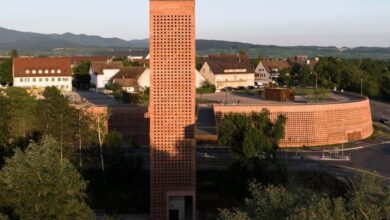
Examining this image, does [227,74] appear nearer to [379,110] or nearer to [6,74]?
[379,110]

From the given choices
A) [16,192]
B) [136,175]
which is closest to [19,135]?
[136,175]

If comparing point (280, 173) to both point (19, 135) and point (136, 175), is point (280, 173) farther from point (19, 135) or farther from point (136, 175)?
point (19, 135)

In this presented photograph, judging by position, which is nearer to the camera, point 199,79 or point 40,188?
point 40,188

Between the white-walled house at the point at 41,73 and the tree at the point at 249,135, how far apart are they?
3864 centimetres

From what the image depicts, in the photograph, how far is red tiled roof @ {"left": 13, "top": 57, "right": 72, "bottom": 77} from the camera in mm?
64312

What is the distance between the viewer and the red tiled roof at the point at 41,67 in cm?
6431

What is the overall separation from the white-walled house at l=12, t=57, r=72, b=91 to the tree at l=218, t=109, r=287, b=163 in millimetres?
38641

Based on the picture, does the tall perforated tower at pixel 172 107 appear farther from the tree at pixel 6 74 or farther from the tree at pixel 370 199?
the tree at pixel 6 74

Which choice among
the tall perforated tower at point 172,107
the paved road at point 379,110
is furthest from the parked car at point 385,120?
the tall perforated tower at point 172,107

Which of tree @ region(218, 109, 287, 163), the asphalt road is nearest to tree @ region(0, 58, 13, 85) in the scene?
the asphalt road

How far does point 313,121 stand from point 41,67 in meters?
36.0

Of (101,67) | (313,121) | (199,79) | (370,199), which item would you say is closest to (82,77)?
(101,67)

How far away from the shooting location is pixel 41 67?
6500 cm

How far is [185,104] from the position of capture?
24188mm
